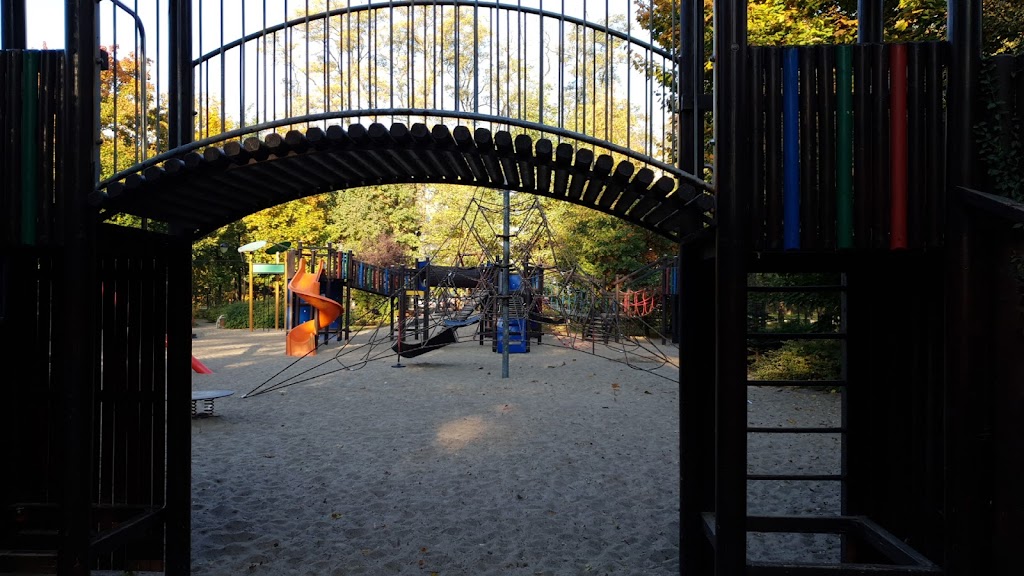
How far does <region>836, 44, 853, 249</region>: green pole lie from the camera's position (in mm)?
3391

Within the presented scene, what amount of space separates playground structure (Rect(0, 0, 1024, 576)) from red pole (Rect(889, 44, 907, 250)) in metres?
0.01

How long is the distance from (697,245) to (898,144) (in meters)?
1.31

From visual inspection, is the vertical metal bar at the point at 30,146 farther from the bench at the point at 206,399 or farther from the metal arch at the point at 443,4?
the bench at the point at 206,399

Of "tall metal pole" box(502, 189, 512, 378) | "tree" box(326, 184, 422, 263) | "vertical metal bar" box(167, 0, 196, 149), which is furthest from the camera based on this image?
"tree" box(326, 184, 422, 263)

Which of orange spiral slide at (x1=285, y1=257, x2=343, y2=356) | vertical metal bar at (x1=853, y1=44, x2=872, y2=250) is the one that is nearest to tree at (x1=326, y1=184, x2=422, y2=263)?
orange spiral slide at (x1=285, y1=257, x2=343, y2=356)

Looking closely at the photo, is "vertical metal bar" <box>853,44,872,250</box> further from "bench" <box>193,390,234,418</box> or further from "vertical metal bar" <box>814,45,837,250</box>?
"bench" <box>193,390,234,418</box>

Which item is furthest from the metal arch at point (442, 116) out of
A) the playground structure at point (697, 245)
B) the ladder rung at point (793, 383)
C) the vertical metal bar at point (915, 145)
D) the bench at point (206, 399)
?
the bench at point (206, 399)

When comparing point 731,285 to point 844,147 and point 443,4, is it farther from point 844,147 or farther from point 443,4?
point 443,4

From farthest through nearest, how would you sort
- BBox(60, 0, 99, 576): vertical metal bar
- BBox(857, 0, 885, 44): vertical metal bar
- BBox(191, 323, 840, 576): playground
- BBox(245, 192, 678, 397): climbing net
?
BBox(245, 192, 678, 397): climbing net < BBox(191, 323, 840, 576): playground < BBox(857, 0, 885, 44): vertical metal bar < BBox(60, 0, 99, 576): vertical metal bar

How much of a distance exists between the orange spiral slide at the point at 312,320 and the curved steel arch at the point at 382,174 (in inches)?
576

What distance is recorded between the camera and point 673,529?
18.5 feet

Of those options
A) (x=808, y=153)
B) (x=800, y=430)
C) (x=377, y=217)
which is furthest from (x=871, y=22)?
(x=377, y=217)

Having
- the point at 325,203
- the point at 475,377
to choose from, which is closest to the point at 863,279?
the point at 475,377

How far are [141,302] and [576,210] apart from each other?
24.3m
